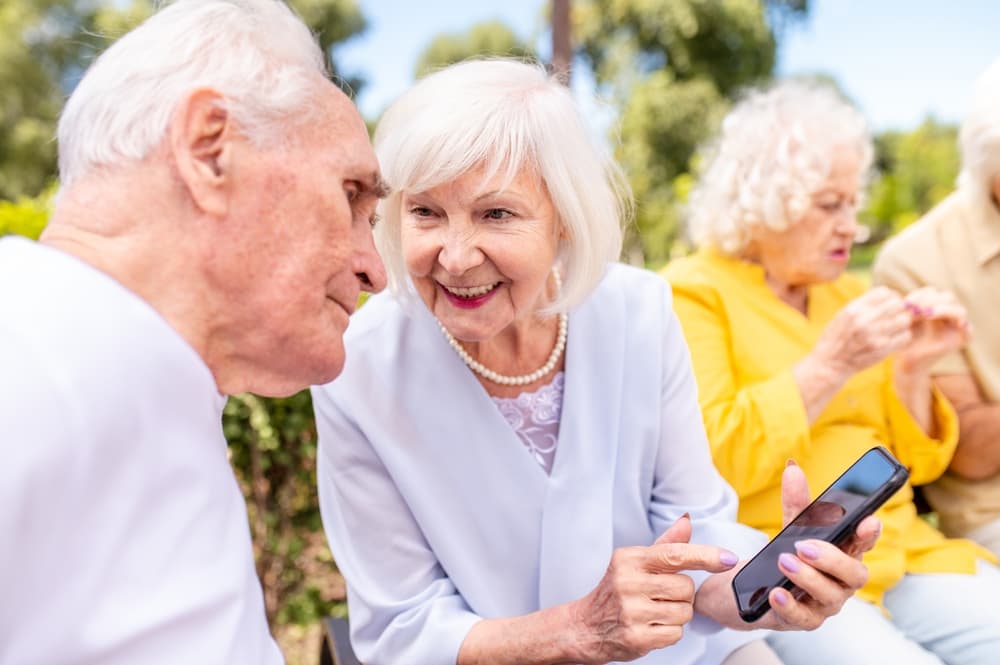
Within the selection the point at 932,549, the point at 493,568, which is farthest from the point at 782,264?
the point at 493,568

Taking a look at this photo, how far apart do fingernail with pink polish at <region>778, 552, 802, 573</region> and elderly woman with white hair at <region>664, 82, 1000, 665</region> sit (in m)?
0.70

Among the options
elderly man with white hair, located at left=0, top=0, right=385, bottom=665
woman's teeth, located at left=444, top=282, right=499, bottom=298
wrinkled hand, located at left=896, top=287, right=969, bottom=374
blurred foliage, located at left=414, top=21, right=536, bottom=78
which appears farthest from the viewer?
blurred foliage, located at left=414, top=21, right=536, bottom=78

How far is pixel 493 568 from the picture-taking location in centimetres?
201

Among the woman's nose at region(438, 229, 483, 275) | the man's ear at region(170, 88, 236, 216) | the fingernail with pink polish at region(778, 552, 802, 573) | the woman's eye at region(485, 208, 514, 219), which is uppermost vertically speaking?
the man's ear at region(170, 88, 236, 216)

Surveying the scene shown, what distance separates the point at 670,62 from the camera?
31078 millimetres

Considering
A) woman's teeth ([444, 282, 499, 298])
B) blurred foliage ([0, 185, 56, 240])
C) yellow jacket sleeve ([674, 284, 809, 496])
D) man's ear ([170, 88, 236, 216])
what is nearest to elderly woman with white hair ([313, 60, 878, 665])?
woman's teeth ([444, 282, 499, 298])

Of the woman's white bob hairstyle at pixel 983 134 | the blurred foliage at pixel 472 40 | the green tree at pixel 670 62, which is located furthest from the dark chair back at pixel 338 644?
the blurred foliage at pixel 472 40

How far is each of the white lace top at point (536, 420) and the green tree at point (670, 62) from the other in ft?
84.1

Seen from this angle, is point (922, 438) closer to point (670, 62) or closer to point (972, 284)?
point (972, 284)

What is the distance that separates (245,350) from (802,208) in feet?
6.53

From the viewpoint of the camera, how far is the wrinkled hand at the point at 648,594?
165 centimetres

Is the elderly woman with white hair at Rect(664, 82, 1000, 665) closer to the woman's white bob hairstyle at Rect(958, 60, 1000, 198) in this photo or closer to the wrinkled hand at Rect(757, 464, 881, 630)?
the woman's white bob hairstyle at Rect(958, 60, 1000, 198)

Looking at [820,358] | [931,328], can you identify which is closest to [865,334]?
[820,358]

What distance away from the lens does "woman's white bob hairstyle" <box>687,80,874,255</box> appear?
275 cm
